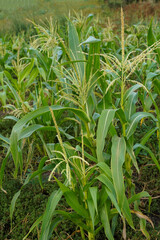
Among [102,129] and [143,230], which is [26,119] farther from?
[143,230]

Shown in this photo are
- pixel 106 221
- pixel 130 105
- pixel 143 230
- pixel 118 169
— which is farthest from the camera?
pixel 130 105

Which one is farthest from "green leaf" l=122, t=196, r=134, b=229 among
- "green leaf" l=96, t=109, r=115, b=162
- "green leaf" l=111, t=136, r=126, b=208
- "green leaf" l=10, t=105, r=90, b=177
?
"green leaf" l=10, t=105, r=90, b=177

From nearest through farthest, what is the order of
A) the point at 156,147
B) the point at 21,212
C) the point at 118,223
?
the point at 118,223, the point at 21,212, the point at 156,147

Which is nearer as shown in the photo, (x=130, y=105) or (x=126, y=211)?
(x=126, y=211)

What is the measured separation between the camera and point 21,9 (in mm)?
5988

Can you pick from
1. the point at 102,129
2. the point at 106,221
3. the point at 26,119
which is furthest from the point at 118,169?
the point at 26,119

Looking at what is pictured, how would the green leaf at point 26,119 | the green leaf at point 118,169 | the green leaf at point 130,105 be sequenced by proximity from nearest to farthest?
the green leaf at point 118,169 < the green leaf at point 26,119 < the green leaf at point 130,105

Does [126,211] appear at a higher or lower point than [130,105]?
lower

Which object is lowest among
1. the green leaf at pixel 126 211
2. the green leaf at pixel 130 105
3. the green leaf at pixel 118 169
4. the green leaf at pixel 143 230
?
the green leaf at pixel 143 230

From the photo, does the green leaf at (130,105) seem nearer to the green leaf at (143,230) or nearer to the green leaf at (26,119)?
the green leaf at (26,119)

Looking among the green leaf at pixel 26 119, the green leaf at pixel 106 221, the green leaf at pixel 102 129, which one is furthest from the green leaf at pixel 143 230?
the green leaf at pixel 26 119

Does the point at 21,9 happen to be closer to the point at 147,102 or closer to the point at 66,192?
the point at 147,102

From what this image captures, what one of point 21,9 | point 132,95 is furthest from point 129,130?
point 21,9

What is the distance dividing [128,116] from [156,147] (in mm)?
804
